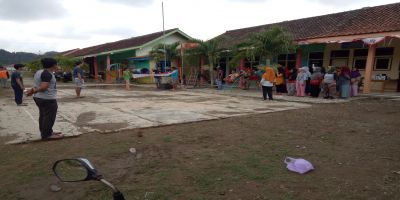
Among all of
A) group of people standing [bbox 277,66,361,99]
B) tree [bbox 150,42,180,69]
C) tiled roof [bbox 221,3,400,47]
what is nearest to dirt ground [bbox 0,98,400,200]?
group of people standing [bbox 277,66,361,99]

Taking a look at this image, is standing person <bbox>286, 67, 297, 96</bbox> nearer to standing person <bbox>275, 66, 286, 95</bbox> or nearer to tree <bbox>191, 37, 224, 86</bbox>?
standing person <bbox>275, 66, 286, 95</bbox>

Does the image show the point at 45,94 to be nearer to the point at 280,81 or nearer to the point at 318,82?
the point at 318,82

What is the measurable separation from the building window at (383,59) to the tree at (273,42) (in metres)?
3.97

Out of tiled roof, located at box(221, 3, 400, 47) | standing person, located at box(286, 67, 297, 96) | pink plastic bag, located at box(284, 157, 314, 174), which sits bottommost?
pink plastic bag, located at box(284, 157, 314, 174)

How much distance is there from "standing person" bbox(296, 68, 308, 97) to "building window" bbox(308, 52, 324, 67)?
4331 millimetres

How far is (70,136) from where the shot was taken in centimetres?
567

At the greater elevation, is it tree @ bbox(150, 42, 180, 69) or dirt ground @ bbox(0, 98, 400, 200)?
tree @ bbox(150, 42, 180, 69)

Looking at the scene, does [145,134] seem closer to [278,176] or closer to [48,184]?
[48,184]

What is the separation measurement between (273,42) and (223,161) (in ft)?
37.5

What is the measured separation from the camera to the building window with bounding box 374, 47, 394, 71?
1409 cm

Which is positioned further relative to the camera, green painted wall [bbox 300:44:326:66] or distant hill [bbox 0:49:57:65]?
distant hill [bbox 0:49:57:65]

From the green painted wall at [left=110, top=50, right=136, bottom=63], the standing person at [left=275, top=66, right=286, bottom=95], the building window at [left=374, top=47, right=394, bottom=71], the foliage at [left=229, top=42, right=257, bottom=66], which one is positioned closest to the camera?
the standing person at [left=275, top=66, right=286, bottom=95]

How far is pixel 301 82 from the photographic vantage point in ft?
42.1

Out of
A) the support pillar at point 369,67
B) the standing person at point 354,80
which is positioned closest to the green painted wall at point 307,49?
the support pillar at point 369,67
